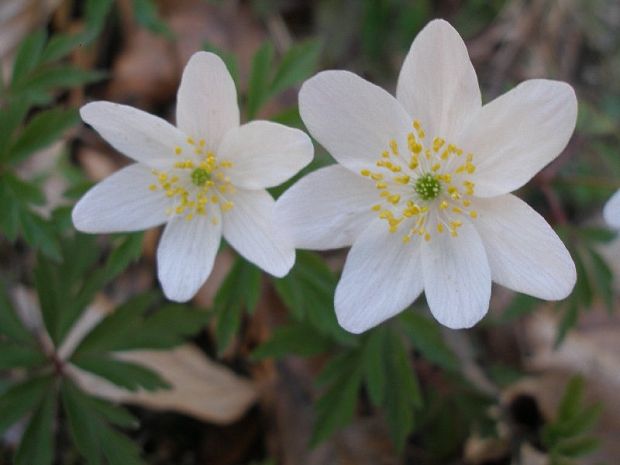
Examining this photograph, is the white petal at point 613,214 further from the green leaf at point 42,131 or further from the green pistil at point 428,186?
the green leaf at point 42,131

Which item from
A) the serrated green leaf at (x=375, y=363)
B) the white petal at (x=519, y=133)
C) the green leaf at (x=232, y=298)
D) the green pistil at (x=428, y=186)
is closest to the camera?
the white petal at (x=519, y=133)

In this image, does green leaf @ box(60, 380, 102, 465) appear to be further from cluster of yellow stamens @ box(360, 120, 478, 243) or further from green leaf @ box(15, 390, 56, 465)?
cluster of yellow stamens @ box(360, 120, 478, 243)

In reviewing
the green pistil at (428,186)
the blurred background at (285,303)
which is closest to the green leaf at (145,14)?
the blurred background at (285,303)

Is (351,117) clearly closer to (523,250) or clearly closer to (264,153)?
(264,153)

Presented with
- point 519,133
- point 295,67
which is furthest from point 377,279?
point 295,67

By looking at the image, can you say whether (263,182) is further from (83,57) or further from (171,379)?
(83,57)
